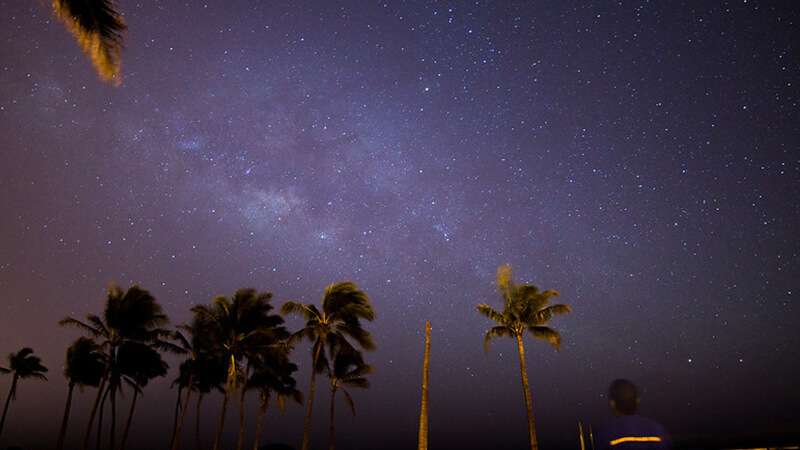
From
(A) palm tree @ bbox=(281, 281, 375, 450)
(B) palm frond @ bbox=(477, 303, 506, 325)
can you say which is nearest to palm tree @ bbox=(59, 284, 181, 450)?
(A) palm tree @ bbox=(281, 281, 375, 450)

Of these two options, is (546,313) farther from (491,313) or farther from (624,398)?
(624,398)

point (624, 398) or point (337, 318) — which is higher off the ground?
point (337, 318)

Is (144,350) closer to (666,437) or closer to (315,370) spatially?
(315,370)

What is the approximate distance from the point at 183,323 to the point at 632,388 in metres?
32.7

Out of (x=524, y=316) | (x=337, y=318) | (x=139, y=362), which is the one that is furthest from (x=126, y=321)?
(x=524, y=316)

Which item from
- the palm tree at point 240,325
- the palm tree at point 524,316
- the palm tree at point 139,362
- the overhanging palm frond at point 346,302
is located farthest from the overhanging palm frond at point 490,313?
the palm tree at point 139,362

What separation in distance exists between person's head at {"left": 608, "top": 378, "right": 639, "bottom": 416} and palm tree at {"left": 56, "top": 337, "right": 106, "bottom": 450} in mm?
40041

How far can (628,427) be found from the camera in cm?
494

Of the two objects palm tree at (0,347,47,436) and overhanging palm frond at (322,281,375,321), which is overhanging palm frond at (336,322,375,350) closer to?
overhanging palm frond at (322,281,375,321)

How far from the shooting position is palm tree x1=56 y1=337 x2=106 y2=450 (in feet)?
122

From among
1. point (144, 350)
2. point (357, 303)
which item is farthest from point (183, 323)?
point (357, 303)

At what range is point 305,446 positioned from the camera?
2753 cm

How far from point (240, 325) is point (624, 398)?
29.2 metres

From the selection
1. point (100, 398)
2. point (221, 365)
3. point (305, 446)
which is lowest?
point (305, 446)
